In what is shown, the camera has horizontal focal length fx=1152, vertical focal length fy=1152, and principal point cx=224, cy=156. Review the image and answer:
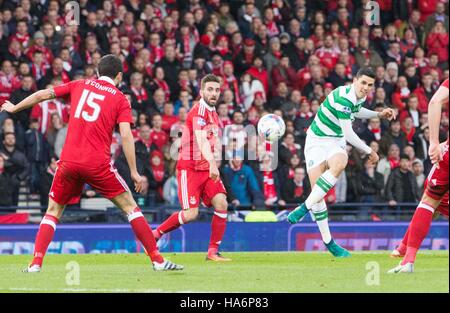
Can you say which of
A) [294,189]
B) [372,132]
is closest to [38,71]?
[294,189]

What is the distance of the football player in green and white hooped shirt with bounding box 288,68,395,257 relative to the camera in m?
14.7

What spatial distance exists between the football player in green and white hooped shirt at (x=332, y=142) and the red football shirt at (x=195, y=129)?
1356 mm

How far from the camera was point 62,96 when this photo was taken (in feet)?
41.4

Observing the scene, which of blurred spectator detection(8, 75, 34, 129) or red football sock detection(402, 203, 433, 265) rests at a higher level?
blurred spectator detection(8, 75, 34, 129)

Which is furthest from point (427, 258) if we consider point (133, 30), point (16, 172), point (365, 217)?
point (133, 30)

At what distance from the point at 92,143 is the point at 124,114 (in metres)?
0.47

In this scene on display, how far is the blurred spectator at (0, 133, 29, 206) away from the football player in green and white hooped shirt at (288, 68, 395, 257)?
22.9 feet

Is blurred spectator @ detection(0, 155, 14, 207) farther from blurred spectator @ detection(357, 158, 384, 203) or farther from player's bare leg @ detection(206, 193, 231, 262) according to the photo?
blurred spectator @ detection(357, 158, 384, 203)

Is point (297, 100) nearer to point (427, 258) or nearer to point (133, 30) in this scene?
point (133, 30)

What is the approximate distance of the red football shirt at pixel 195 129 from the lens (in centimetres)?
1474

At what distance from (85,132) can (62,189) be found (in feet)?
2.28

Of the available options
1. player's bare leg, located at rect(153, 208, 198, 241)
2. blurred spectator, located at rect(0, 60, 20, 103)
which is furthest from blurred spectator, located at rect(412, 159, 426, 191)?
player's bare leg, located at rect(153, 208, 198, 241)

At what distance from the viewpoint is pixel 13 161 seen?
20484 mm

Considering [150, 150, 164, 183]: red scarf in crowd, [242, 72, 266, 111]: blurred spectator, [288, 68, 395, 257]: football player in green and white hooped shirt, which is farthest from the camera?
[242, 72, 266, 111]: blurred spectator
